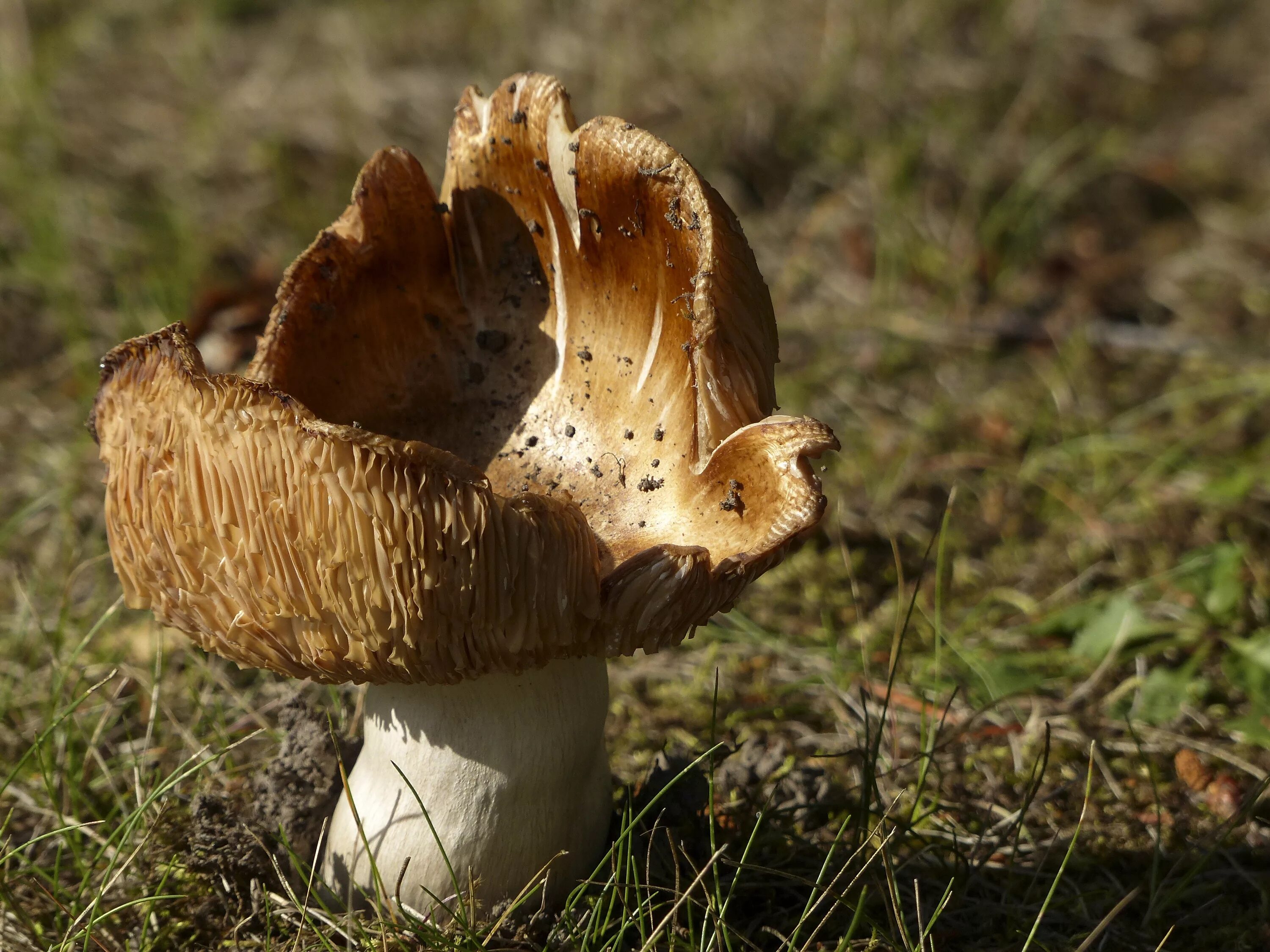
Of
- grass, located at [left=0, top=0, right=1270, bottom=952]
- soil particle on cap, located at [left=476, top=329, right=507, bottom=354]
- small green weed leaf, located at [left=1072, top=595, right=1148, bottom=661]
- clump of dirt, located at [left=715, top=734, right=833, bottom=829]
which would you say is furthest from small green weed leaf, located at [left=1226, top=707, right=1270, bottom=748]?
soil particle on cap, located at [left=476, top=329, right=507, bottom=354]

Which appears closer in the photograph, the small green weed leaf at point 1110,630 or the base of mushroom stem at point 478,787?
the base of mushroom stem at point 478,787

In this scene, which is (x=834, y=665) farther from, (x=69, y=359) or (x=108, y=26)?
(x=108, y=26)

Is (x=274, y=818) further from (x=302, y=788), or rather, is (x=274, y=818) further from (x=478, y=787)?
(x=478, y=787)

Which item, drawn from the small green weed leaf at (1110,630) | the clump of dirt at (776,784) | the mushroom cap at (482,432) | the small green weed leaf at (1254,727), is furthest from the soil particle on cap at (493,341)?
the small green weed leaf at (1254,727)

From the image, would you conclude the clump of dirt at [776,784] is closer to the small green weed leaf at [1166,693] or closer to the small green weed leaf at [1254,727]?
the small green weed leaf at [1166,693]

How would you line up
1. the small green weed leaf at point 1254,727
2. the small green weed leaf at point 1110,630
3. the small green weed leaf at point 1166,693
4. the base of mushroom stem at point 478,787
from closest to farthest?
the base of mushroom stem at point 478,787 < the small green weed leaf at point 1254,727 < the small green weed leaf at point 1166,693 < the small green weed leaf at point 1110,630
